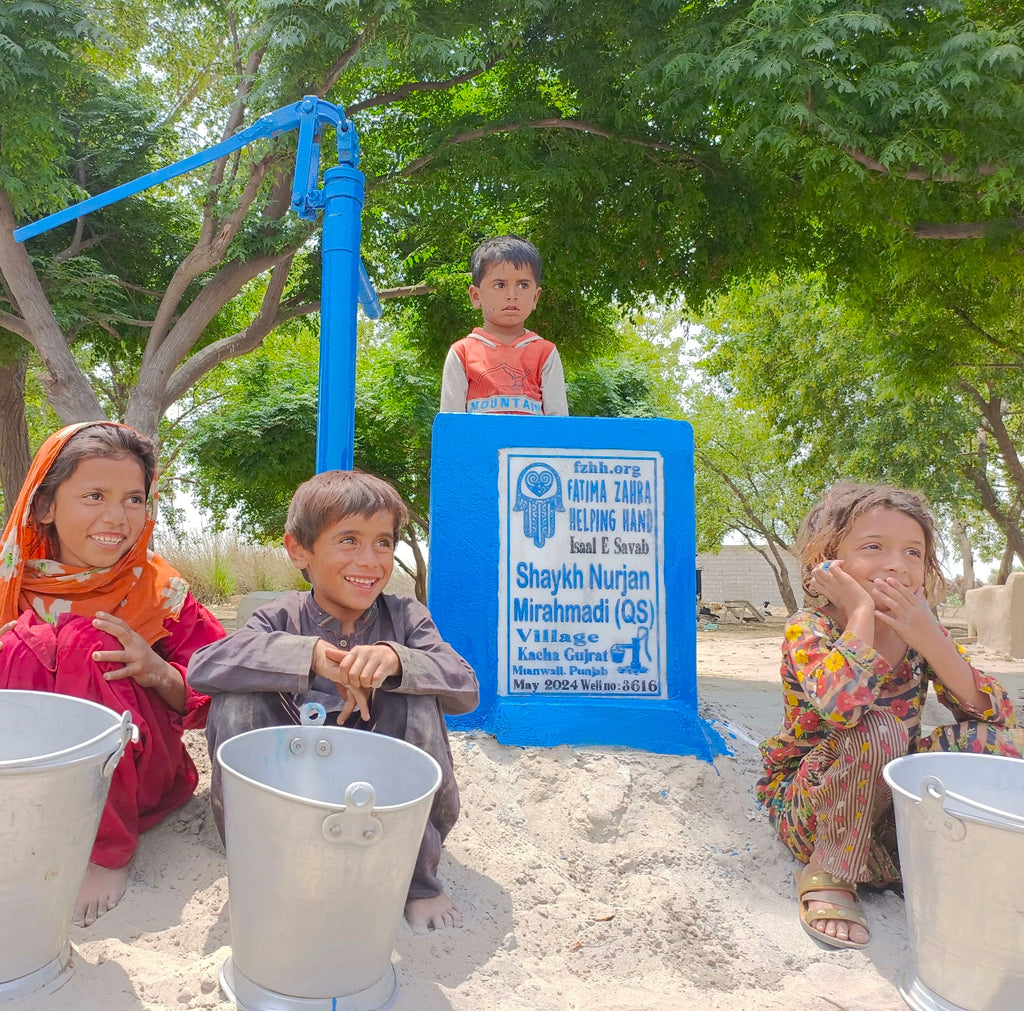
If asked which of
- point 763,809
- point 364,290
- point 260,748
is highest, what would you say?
point 364,290

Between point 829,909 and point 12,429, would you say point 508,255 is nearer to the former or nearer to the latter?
point 829,909

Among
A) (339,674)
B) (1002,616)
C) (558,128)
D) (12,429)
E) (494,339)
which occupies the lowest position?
(1002,616)

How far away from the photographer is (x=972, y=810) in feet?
5.34

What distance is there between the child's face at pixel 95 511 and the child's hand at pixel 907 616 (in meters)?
1.97

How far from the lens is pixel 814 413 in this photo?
48.4ft

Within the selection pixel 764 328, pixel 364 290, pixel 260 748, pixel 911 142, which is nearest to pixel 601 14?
pixel 911 142

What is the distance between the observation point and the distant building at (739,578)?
3127 centimetres

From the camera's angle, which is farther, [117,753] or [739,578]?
[739,578]

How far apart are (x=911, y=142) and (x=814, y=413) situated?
9865 mm

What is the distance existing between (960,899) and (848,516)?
1033 mm

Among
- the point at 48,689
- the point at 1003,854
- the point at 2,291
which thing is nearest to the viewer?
the point at 1003,854

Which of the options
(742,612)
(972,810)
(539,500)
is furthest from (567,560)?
(742,612)

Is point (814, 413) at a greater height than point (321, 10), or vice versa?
point (321, 10)

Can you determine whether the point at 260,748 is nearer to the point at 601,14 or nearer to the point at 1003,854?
the point at 1003,854
